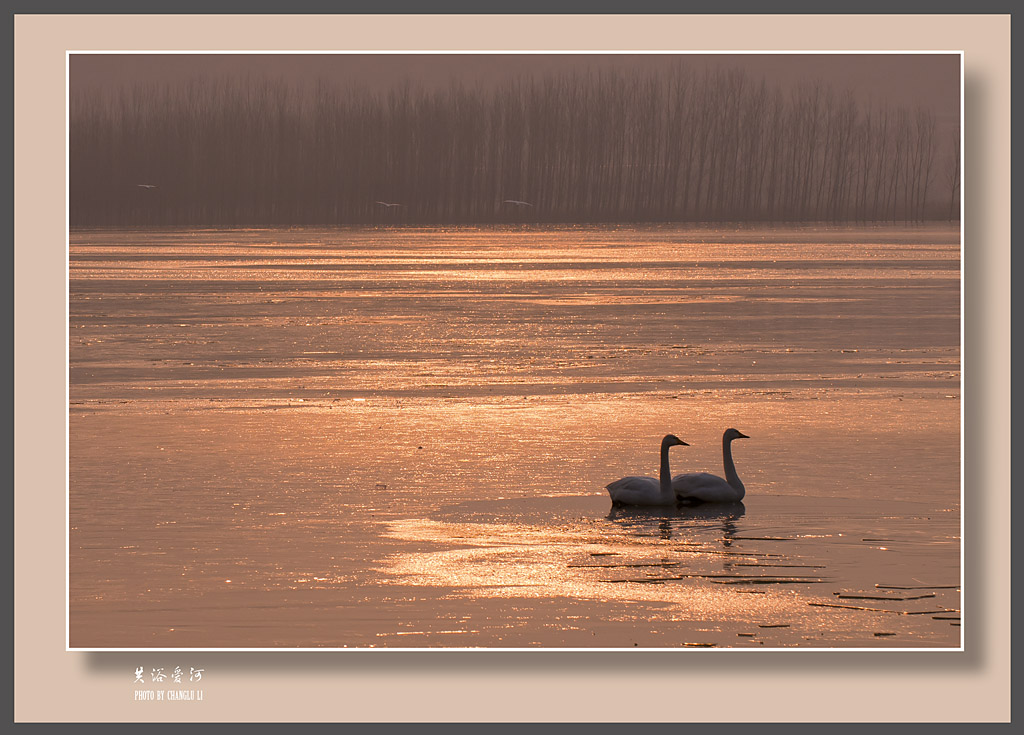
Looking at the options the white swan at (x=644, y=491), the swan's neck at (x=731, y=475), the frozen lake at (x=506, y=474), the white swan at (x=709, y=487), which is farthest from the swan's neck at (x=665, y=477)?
the swan's neck at (x=731, y=475)

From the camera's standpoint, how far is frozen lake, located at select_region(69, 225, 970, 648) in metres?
11.1

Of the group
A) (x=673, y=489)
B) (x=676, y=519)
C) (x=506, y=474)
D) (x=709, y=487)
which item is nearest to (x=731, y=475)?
(x=709, y=487)

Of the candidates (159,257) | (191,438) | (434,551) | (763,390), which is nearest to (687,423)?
(763,390)

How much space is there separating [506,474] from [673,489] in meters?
1.65

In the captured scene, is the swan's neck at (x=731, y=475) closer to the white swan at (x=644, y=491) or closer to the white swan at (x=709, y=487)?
the white swan at (x=709, y=487)

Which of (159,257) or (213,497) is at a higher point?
(159,257)

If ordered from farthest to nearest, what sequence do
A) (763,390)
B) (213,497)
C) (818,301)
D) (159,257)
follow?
(159,257), (818,301), (763,390), (213,497)

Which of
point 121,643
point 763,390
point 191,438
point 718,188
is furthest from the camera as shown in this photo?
point 718,188

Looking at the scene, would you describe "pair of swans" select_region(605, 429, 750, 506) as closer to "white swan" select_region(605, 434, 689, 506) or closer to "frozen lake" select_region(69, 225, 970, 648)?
"white swan" select_region(605, 434, 689, 506)

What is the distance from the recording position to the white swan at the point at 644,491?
46.4ft

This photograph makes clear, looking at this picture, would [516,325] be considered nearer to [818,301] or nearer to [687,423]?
[818,301]

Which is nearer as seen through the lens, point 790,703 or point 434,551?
point 790,703

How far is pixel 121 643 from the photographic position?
10.5 metres

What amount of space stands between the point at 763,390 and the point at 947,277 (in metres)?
22.6
